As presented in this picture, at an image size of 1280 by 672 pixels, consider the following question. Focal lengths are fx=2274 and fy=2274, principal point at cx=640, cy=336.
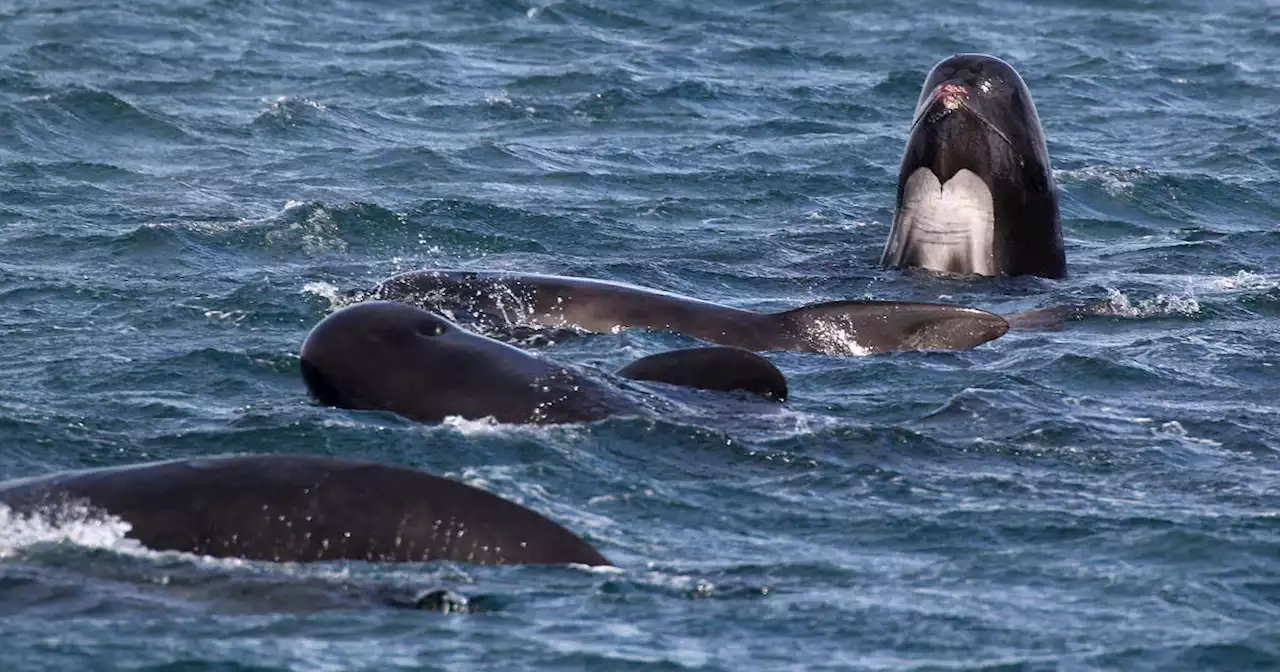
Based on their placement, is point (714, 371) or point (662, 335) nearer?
point (714, 371)

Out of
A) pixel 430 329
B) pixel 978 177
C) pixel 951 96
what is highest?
pixel 951 96

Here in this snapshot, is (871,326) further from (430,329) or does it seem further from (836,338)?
(430,329)

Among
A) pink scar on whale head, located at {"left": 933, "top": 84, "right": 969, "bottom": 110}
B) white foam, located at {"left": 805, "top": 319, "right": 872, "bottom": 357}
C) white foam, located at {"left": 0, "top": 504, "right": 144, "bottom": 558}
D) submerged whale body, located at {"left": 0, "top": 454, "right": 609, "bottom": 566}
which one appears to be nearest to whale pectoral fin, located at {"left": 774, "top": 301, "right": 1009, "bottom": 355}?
white foam, located at {"left": 805, "top": 319, "right": 872, "bottom": 357}

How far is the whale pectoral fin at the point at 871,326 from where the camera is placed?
1412 cm

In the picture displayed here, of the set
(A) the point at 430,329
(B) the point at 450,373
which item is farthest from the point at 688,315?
(B) the point at 450,373

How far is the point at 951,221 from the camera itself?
16.6 m

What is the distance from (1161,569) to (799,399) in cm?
339

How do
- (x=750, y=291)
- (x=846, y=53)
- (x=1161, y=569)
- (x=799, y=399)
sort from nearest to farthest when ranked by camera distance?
1. (x=1161, y=569)
2. (x=799, y=399)
3. (x=750, y=291)
4. (x=846, y=53)

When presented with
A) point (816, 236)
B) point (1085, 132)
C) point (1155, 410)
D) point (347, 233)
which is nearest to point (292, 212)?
point (347, 233)

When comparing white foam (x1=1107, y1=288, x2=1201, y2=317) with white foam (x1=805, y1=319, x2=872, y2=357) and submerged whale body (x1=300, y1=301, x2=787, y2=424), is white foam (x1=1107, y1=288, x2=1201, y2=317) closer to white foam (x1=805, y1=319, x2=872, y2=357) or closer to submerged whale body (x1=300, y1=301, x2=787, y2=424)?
white foam (x1=805, y1=319, x2=872, y2=357)

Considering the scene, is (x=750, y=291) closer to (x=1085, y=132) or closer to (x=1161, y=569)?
(x=1161, y=569)

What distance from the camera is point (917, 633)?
9.16 metres

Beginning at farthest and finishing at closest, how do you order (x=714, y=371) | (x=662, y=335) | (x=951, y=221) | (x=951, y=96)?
1. (x=951, y=221)
2. (x=951, y=96)
3. (x=662, y=335)
4. (x=714, y=371)

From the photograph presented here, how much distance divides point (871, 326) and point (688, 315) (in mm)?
1144
